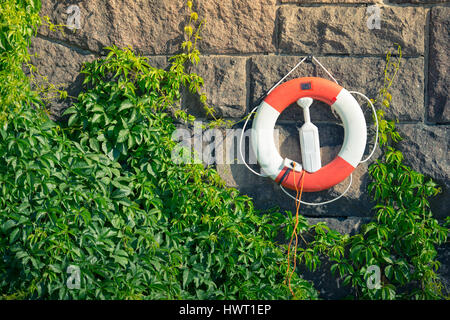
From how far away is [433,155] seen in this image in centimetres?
256

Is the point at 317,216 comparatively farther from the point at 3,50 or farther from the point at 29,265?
the point at 3,50

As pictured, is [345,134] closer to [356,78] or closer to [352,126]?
[352,126]

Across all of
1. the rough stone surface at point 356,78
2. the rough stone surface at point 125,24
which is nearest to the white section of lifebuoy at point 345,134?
the rough stone surface at point 356,78

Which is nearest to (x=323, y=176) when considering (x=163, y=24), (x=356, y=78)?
(x=356, y=78)

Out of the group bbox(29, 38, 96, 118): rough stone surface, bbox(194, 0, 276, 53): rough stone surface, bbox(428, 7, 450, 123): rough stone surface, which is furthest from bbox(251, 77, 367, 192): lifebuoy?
bbox(29, 38, 96, 118): rough stone surface

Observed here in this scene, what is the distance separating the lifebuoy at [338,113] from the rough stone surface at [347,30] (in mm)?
209

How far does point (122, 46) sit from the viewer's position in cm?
260

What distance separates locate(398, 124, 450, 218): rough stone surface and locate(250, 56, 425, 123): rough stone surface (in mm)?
87

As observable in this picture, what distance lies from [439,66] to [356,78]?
414 mm

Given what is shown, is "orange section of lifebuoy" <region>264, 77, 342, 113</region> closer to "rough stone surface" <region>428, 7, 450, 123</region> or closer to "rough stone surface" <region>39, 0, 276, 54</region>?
"rough stone surface" <region>39, 0, 276, 54</region>

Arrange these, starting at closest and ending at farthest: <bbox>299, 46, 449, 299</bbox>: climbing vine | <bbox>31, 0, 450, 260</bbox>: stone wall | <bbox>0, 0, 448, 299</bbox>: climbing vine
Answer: <bbox>0, 0, 448, 299</bbox>: climbing vine < <bbox>299, 46, 449, 299</bbox>: climbing vine < <bbox>31, 0, 450, 260</bbox>: stone wall

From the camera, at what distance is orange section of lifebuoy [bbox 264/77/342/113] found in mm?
2486
